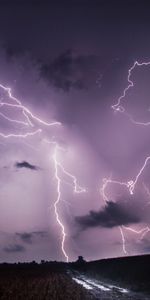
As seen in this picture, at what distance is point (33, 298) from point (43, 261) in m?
100

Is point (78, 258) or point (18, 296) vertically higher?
point (78, 258)

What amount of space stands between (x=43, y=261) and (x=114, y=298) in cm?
9782

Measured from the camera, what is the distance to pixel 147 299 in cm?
2400

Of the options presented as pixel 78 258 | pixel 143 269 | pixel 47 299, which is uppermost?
pixel 78 258

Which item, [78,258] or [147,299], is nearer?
[147,299]

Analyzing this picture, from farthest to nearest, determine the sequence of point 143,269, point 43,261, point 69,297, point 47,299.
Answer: point 43,261
point 143,269
point 69,297
point 47,299

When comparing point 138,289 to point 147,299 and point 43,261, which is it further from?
point 43,261

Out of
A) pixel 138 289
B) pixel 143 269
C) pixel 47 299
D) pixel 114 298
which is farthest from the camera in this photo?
pixel 143 269

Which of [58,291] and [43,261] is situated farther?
[43,261]

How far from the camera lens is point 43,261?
4700 inches

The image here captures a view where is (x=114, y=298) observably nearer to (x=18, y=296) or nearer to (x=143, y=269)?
(x=18, y=296)

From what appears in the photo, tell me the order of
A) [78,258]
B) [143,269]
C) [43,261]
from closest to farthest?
1. [143,269]
2. [78,258]
3. [43,261]

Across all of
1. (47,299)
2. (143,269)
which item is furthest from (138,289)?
(143,269)

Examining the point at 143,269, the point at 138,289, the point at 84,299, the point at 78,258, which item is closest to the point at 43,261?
the point at 78,258
